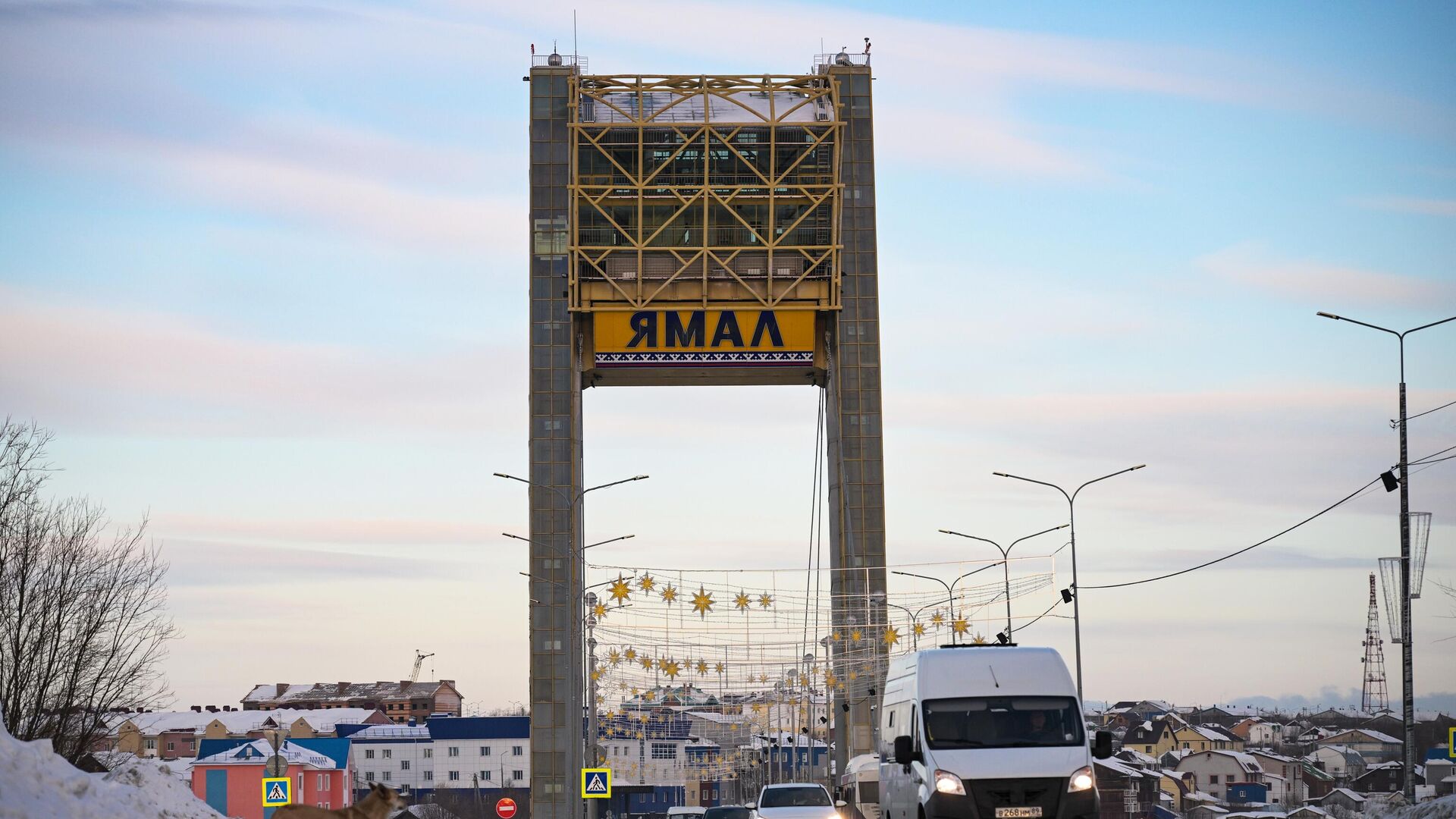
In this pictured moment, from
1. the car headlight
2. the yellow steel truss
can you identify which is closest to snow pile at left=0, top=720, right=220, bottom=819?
the car headlight

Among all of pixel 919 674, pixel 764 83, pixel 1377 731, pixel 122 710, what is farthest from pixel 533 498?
pixel 1377 731

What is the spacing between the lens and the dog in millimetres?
18391

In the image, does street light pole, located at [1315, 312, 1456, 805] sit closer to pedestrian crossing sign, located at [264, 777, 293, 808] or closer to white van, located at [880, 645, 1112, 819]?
white van, located at [880, 645, 1112, 819]

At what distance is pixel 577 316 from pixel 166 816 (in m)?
57.2

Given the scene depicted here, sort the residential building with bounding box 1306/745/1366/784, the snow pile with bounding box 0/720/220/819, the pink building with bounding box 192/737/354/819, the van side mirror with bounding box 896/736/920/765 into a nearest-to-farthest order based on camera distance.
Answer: the snow pile with bounding box 0/720/220/819 → the van side mirror with bounding box 896/736/920/765 → the pink building with bounding box 192/737/354/819 → the residential building with bounding box 1306/745/1366/784

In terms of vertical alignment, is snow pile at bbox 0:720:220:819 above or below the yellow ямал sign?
below

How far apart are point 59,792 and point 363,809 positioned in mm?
3508

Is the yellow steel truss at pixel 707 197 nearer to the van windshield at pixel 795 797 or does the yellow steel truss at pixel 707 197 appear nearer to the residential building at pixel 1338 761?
the van windshield at pixel 795 797

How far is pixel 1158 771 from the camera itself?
115 m

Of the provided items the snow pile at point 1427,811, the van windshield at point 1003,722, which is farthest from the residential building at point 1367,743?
the van windshield at point 1003,722

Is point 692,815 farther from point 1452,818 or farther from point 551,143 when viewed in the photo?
point 551,143

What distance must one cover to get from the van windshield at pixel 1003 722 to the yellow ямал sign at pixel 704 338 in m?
51.8

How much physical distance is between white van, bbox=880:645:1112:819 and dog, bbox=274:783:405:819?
6881 millimetres

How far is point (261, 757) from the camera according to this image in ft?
311
